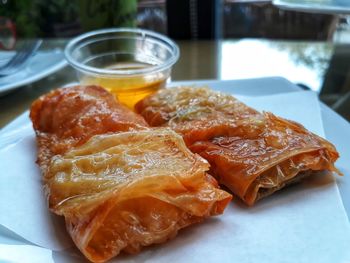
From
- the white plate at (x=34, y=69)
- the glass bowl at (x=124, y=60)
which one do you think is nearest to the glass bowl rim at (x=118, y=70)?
the glass bowl at (x=124, y=60)

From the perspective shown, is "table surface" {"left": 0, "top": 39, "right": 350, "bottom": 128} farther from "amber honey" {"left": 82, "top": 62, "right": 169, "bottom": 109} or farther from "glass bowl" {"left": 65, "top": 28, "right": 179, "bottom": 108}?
"amber honey" {"left": 82, "top": 62, "right": 169, "bottom": 109}

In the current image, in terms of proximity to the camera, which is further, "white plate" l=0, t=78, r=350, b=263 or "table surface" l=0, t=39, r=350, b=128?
"table surface" l=0, t=39, r=350, b=128

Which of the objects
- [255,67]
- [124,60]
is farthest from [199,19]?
[124,60]

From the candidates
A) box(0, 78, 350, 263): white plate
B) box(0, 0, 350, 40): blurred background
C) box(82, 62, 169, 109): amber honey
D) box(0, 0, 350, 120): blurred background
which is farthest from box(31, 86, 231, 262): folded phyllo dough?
box(0, 0, 350, 40): blurred background

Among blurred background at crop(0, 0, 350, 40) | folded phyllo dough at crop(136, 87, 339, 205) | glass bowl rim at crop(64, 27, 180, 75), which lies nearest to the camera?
folded phyllo dough at crop(136, 87, 339, 205)

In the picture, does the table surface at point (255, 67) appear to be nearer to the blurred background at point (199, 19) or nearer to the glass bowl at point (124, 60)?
the blurred background at point (199, 19)

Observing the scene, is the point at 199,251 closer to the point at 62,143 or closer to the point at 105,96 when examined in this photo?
the point at 62,143

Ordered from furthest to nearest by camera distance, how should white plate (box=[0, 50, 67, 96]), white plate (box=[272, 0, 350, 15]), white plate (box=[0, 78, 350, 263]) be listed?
white plate (box=[0, 50, 67, 96]) < white plate (box=[272, 0, 350, 15]) < white plate (box=[0, 78, 350, 263])
